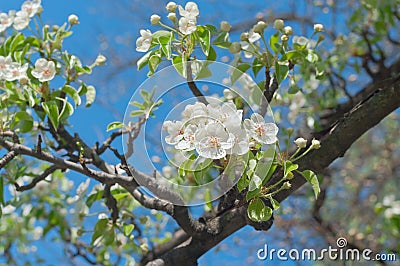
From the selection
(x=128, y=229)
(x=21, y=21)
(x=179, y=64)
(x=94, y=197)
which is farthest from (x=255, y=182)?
(x=21, y=21)

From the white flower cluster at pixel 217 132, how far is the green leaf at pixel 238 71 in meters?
0.30

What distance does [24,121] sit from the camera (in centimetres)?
154

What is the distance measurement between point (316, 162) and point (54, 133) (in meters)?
0.67

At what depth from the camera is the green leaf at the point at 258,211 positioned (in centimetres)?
112

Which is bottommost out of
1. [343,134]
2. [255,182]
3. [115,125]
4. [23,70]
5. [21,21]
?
[343,134]

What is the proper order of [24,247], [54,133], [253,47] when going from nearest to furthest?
[253,47]
[54,133]
[24,247]

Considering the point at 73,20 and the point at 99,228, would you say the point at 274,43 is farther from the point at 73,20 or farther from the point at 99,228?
the point at 99,228

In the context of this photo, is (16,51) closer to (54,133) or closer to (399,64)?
(54,133)

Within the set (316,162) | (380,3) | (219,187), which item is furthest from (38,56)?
(380,3)

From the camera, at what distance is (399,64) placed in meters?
2.04

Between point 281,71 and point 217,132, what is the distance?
39cm

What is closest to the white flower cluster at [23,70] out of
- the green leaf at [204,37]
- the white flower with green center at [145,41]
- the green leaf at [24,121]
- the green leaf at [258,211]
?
the green leaf at [24,121]

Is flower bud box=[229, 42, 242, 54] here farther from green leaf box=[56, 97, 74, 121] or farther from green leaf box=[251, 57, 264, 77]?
green leaf box=[56, 97, 74, 121]

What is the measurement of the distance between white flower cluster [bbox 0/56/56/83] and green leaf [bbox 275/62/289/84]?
52cm
